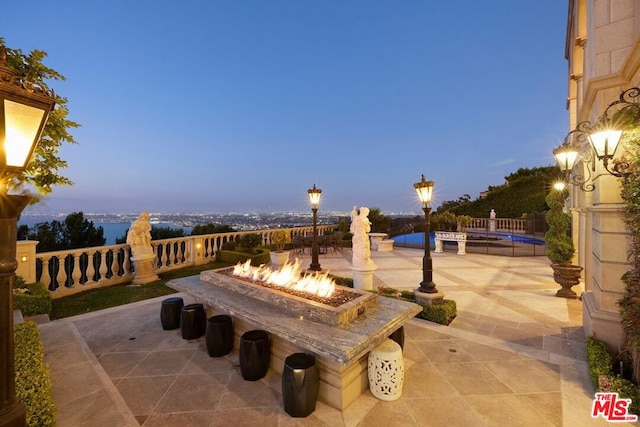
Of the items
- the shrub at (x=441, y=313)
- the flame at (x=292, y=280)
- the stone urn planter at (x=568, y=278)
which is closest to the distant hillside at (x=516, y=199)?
the stone urn planter at (x=568, y=278)

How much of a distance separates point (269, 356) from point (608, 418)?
411cm

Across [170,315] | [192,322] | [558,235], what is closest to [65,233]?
[170,315]

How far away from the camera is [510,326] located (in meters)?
5.61

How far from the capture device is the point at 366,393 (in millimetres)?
3637

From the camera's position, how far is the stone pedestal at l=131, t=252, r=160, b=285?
8.80 m

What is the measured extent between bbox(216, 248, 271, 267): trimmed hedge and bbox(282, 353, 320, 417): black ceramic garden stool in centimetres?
835

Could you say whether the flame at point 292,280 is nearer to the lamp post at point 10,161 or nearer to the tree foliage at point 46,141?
the lamp post at point 10,161

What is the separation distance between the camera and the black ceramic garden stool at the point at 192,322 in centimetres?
504

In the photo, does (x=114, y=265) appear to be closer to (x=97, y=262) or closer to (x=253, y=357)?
(x=97, y=262)

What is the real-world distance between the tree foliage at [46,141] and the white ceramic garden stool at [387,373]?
7.44 m

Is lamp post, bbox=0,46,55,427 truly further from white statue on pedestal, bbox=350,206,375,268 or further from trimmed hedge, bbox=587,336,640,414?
white statue on pedestal, bbox=350,206,375,268

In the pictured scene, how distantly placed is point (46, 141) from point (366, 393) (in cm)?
828

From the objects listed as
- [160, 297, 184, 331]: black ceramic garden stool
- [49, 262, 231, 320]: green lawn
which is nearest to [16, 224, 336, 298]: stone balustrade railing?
[49, 262, 231, 320]: green lawn

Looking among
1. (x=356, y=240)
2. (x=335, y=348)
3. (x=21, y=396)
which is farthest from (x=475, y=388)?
(x=21, y=396)
